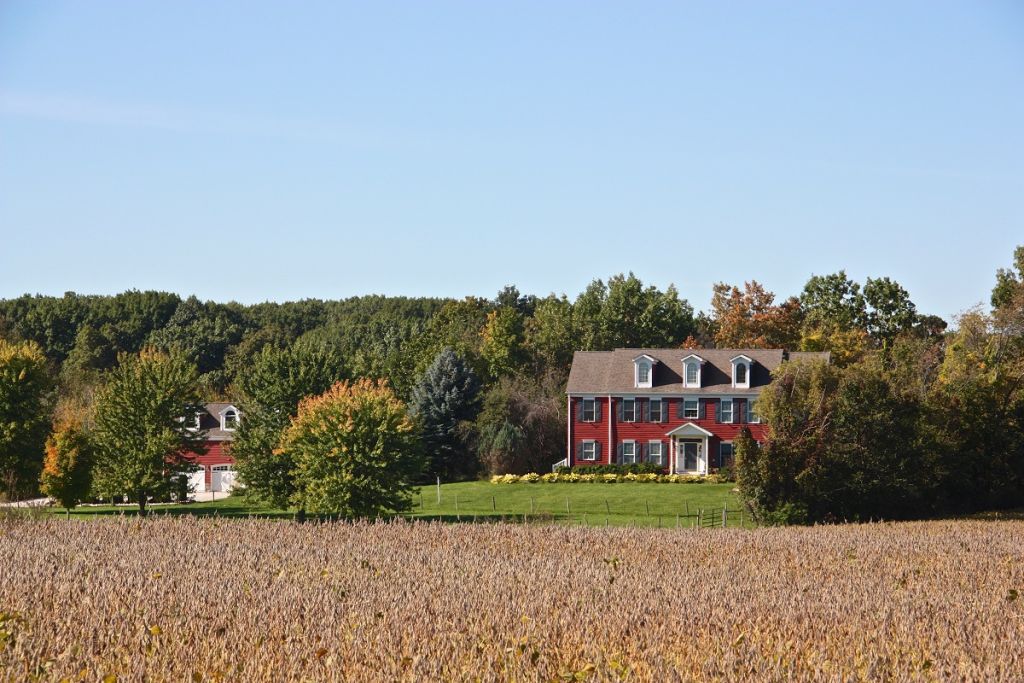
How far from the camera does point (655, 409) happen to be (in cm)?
6662

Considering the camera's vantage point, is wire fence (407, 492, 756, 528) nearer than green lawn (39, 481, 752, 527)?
Yes

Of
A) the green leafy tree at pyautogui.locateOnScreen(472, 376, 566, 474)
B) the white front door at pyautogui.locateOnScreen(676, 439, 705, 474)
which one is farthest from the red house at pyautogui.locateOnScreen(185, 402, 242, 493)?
the white front door at pyautogui.locateOnScreen(676, 439, 705, 474)

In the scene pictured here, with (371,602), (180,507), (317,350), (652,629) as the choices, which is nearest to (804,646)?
(652,629)

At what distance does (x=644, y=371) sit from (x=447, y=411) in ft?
37.2

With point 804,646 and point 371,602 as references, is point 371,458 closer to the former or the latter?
point 371,602

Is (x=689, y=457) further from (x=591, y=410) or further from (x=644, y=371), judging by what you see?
(x=591, y=410)

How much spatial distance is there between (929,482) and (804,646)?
114 feet

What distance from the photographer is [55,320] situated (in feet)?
408

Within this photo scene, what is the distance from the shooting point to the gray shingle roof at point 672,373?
66250 millimetres

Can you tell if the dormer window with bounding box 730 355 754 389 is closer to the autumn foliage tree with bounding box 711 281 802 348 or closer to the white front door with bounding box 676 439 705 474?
the white front door with bounding box 676 439 705 474

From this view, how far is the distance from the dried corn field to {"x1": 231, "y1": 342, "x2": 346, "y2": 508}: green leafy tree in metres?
19.6

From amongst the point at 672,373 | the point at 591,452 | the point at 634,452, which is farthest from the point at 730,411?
the point at 591,452

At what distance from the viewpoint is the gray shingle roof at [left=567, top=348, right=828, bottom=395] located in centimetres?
6625

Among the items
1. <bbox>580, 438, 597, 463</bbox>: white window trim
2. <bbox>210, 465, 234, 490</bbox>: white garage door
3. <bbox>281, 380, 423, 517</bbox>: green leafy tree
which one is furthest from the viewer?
<bbox>210, 465, 234, 490</bbox>: white garage door
